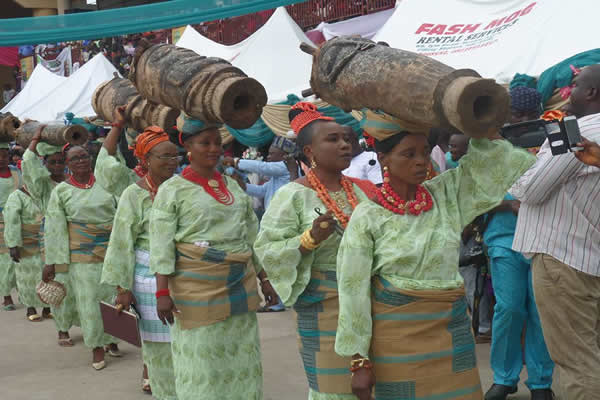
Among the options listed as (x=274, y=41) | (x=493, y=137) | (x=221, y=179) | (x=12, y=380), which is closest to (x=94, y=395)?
(x=12, y=380)

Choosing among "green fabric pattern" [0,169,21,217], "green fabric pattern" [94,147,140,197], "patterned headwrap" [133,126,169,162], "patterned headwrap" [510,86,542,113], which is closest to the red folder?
"green fabric pattern" [94,147,140,197]

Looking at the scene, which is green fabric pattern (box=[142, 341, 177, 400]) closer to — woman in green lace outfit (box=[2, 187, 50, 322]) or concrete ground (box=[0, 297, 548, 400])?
concrete ground (box=[0, 297, 548, 400])

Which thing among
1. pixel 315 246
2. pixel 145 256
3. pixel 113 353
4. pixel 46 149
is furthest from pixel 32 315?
pixel 315 246

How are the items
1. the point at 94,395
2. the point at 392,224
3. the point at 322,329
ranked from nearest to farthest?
the point at 392,224 → the point at 322,329 → the point at 94,395

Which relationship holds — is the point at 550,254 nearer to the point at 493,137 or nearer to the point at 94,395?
the point at 493,137

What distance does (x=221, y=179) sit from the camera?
4.96 metres

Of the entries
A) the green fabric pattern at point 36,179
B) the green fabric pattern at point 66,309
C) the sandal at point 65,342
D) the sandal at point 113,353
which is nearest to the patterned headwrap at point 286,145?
the green fabric pattern at point 36,179

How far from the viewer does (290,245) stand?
383cm

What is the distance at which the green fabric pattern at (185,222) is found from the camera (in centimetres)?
471

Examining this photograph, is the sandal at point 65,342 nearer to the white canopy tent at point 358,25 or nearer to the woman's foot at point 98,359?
the woman's foot at point 98,359

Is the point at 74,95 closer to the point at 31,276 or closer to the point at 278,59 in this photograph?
the point at 278,59

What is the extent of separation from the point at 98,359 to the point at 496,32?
5106mm

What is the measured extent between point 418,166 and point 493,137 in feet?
1.07

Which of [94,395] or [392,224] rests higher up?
[392,224]
